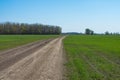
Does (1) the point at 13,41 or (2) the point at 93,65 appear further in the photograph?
(1) the point at 13,41

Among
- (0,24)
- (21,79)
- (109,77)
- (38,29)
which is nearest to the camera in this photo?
(21,79)

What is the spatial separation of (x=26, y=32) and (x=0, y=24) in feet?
67.7

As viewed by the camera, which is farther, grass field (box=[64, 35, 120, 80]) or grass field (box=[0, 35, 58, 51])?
grass field (box=[0, 35, 58, 51])

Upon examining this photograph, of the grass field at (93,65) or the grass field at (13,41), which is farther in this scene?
the grass field at (13,41)

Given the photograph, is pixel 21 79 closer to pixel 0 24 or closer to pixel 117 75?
pixel 117 75

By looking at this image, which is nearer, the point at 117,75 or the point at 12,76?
the point at 12,76

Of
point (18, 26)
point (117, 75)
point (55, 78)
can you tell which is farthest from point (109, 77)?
point (18, 26)

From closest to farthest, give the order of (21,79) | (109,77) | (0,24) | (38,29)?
(21,79) < (109,77) < (0,24) < (38,29)

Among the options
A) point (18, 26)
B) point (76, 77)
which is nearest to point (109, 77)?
point (76, 77)

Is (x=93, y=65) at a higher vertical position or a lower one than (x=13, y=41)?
higher

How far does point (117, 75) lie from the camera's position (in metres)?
11.1

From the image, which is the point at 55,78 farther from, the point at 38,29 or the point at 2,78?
the point at 38,29

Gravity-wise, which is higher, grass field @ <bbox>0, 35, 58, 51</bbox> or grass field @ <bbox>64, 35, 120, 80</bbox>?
grass field @ <bbox>64, 35, 120, 80</bbox>

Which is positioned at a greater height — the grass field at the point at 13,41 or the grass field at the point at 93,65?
the grass field at the point at 93,65
